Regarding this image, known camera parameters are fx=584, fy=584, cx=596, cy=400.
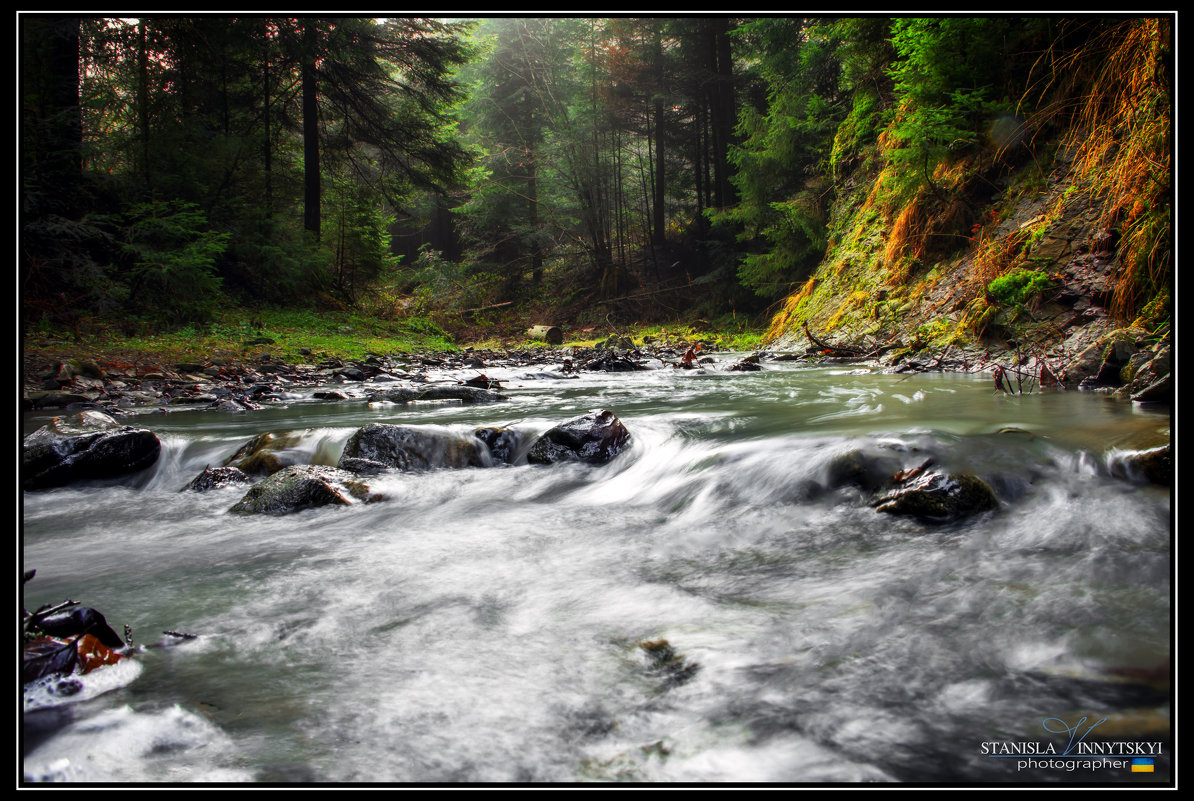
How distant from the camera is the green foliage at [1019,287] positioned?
21.2ft

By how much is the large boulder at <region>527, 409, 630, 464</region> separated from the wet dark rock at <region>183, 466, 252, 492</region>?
2.20 metres

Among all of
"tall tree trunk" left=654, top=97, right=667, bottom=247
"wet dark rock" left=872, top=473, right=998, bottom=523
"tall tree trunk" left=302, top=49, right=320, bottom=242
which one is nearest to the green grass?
"tall tree trunk" left=302, top=49, right=320, bottom=242

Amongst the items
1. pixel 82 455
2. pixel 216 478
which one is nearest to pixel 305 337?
pixel 82 455

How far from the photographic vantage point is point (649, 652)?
1.91 m

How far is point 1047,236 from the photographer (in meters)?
6.76

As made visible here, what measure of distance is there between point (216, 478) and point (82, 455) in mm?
1015

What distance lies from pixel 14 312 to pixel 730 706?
89.2 inches

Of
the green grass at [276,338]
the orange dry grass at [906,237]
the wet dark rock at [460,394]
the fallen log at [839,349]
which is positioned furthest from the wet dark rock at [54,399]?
the orange dry grass at [906,237]

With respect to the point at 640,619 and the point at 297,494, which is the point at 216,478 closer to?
the point at 297,494

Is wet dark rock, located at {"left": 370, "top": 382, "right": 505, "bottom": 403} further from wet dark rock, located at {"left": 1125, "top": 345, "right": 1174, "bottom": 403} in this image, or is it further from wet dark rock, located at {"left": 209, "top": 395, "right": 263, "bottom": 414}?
wet dark rock, located at {"left": 1125, "top": 345, "right": 1174, "bottom": 403}

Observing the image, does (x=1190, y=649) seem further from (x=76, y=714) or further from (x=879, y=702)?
(x=76, y=714)

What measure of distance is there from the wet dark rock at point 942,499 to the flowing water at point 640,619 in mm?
92

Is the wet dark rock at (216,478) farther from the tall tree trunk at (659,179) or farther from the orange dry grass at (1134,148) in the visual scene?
the tall tree trunk at (659,179)
